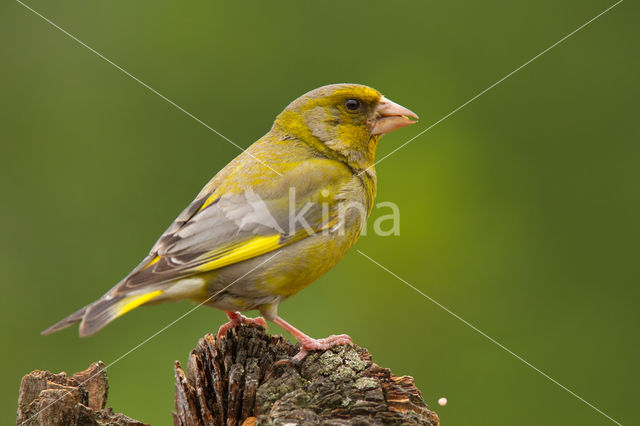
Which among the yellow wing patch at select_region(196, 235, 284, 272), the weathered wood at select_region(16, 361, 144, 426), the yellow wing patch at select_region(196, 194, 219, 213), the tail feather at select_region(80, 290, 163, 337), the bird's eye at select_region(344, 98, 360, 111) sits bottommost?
the weathered wood at select_region(16, 361, 144, 426)

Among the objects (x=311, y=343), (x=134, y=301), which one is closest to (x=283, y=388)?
(x=311, y=343)

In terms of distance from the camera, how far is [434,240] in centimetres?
624

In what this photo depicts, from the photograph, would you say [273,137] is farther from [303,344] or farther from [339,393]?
[339,393]

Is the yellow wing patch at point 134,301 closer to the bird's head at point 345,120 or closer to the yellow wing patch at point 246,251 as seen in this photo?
the yellow wing patch at point 246,251

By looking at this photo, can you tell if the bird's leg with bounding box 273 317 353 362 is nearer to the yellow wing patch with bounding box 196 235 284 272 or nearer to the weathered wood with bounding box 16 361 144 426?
the yellow wing patch with bounding box 196 235 284 272

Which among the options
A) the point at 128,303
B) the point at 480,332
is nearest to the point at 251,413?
the point at 128,303

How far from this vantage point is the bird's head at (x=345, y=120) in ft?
15.9

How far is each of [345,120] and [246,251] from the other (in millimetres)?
1180

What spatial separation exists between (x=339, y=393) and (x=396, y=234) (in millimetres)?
3296

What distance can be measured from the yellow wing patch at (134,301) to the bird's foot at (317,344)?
72 cm

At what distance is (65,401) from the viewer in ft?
11.2

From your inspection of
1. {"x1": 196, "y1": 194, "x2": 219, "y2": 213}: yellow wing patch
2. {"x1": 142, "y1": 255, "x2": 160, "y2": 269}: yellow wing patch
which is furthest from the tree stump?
{"x1": 196, "y1": 194, "x2": 219, "y2": 213}: yellow wing patch

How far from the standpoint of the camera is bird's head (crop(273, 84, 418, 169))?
191 inches

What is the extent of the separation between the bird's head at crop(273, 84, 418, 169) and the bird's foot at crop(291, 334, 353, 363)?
118cm
